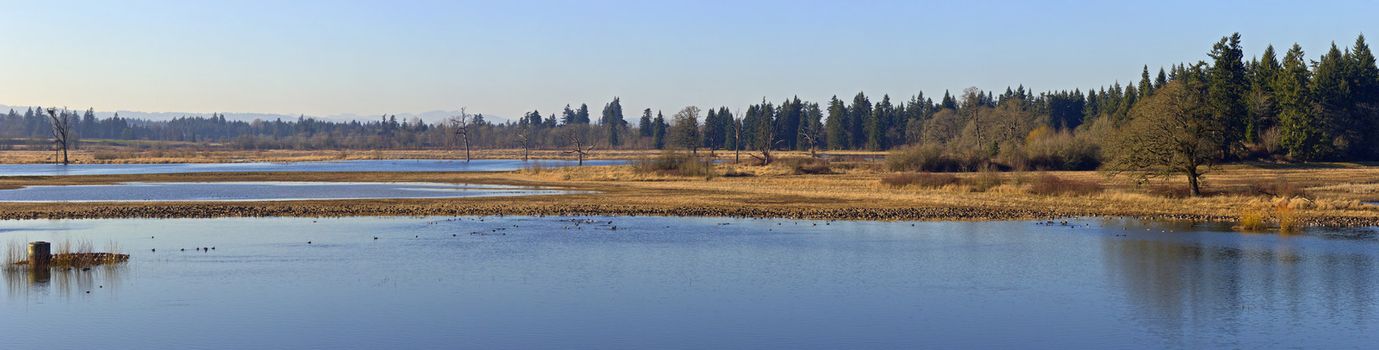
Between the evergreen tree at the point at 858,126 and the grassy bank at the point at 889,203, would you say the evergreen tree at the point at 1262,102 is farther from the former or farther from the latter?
the evergreen tree at the point at 858,126

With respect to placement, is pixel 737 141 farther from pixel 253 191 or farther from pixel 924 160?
pixel 253 191

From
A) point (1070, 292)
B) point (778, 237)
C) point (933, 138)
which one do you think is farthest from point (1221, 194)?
point (933, 138)

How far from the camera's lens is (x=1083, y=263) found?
91.6ft

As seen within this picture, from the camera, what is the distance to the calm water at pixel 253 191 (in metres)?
55.6

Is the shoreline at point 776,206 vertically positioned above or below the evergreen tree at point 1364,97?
below

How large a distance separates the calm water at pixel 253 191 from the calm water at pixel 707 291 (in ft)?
65.1

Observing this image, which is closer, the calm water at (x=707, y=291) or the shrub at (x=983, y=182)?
the calm water at (x=707, y=291)

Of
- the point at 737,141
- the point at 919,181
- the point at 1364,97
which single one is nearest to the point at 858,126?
the point at 737,141

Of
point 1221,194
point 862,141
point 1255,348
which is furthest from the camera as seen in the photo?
point 862,141

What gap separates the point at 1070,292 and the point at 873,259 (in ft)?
21.7

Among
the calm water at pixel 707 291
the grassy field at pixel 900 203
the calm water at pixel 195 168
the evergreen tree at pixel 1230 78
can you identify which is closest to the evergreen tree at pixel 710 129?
the calm water at pixel 195 168

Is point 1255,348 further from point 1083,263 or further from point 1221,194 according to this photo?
point 1221,194

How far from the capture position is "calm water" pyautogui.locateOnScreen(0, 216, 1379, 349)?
18688mm

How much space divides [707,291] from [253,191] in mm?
45643
